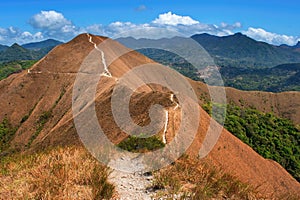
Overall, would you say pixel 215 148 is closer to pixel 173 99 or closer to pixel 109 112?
pixel 173 99

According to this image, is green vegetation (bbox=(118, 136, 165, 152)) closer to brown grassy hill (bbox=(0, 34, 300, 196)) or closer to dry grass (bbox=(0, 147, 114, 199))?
brown grassy hill (bbox=(0, 34, 300, 196))

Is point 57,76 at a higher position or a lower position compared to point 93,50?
lower

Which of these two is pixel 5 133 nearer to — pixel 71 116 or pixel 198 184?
pixel 71 116

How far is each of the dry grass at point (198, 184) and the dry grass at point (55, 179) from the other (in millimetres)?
1425

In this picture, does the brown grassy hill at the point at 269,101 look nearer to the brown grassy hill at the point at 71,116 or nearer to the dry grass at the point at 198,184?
the brown grassy hill at the point at 71,116

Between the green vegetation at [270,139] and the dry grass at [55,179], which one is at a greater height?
the dry grass at [55,179]

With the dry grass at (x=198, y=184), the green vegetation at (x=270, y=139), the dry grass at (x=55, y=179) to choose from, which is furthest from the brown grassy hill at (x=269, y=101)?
the dry grass at (x=55, y=179)

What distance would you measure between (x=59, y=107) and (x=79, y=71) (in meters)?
13.8

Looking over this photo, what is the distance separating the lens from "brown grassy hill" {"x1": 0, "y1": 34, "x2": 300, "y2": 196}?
91.6 ft

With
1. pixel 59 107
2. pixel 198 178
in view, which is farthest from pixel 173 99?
pixel 59 107

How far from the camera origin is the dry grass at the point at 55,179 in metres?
6.59

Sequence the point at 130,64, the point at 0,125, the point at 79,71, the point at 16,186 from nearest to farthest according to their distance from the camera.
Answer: the point at 16,186
the point at 0,125
the point at 79,71
the point at 130,64

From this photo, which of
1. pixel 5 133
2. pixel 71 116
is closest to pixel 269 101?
pixel 71 116

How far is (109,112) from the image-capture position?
36.2 meters
